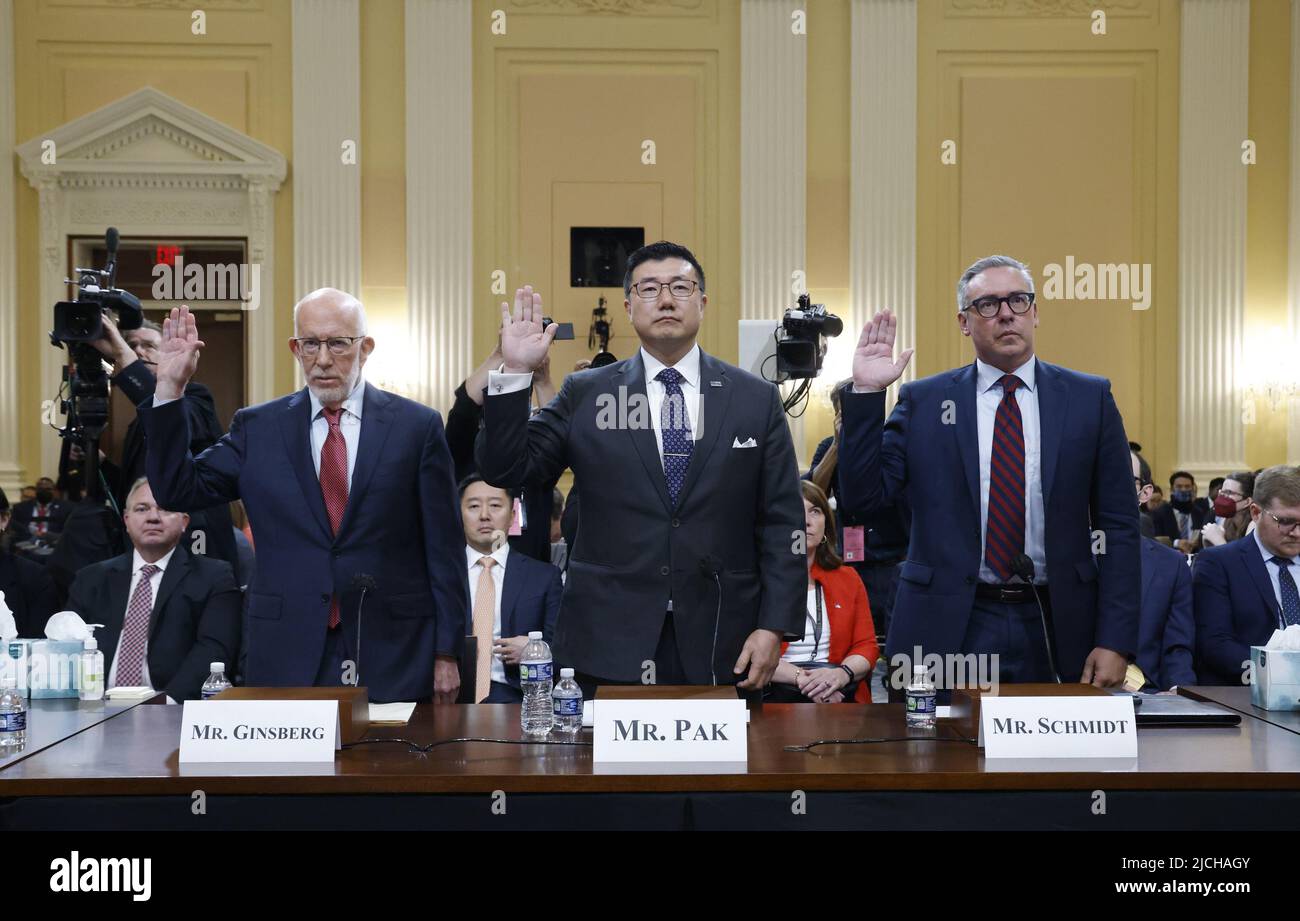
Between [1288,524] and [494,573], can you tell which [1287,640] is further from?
[494,573]

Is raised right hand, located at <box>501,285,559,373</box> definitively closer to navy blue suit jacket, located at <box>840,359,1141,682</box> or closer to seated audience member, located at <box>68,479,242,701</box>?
navy blue suit jacket, located at <box>840,359,1141,682</box>

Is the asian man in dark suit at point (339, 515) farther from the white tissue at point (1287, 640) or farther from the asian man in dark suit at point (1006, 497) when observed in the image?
the white tissue at point (1287, 640)

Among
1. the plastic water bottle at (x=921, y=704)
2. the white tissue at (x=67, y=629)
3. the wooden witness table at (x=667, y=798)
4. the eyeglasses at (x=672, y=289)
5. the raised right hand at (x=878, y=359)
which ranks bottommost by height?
the wooden witness table at (x=667, y=798)

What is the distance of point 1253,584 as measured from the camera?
3.81 metres

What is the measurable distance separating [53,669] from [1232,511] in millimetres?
4664

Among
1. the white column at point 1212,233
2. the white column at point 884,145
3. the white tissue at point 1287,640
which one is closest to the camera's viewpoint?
the white tissue at point 1287,640

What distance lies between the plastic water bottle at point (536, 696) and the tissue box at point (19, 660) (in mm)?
1111

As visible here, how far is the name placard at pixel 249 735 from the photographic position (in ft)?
6.76

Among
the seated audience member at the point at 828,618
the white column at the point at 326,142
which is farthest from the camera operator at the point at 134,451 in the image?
the white column at the point at 326,142

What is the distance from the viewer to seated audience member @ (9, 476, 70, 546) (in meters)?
7.74

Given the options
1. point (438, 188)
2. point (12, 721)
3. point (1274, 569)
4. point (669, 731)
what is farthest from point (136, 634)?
point (438, 188)

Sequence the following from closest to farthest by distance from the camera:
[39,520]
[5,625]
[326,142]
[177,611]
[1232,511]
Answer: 1. [5,625]
2. [177,611]
3. [1232,511]
4. [39,520]
5. [326,142]

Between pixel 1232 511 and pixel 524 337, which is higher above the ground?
pixel 524 337
